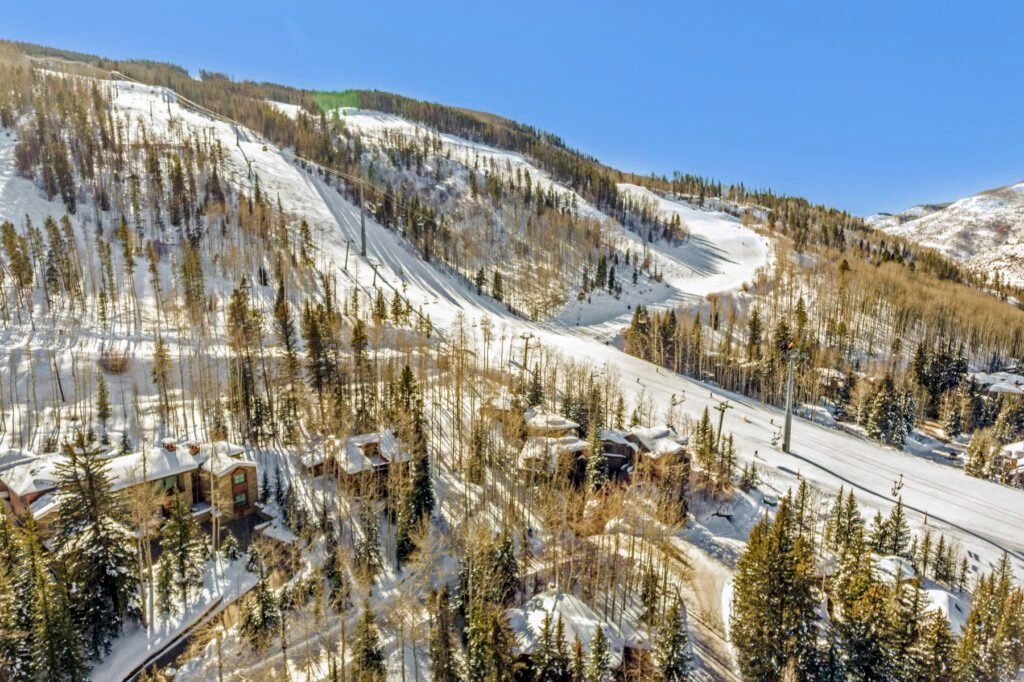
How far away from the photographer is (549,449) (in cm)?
4131

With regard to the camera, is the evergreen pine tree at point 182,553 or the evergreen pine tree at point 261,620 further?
the evergreen pine tree at point 182,553

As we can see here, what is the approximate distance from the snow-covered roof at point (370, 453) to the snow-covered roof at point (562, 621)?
13783mm

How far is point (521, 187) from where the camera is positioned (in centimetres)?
16862

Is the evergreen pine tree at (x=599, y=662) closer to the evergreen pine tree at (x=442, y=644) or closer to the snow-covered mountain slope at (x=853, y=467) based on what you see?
the evergreen pine tree at (x=442, y=644)

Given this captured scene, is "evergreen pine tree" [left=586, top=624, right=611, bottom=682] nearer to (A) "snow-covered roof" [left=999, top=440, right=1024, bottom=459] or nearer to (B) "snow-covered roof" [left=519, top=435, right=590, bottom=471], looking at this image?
(B) "snow-covered roof" [left=519, top=435, right=590, bottom=471]

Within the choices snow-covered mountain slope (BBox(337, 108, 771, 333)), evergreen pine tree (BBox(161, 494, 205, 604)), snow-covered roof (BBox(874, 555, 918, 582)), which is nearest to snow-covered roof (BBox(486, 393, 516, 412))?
evergreen pine tree (BBox(161, 494, 205, 604))

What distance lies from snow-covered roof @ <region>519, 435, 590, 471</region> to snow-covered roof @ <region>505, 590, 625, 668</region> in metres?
11.5

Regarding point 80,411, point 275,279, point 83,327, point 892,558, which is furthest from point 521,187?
point 892,558

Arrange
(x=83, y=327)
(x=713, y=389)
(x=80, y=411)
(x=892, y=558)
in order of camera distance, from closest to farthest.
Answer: (x=892, y=558) < (x=80, y=411) < (x=83, y=327) < (x=713, y=389)

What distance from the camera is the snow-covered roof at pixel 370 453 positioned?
128ft

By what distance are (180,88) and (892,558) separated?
22378cm

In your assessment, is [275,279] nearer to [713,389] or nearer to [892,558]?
[713,389]

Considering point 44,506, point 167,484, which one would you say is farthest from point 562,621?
point 44,506

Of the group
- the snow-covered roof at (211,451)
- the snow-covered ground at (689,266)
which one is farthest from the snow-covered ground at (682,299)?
the snow-covered roof at (211,451)
